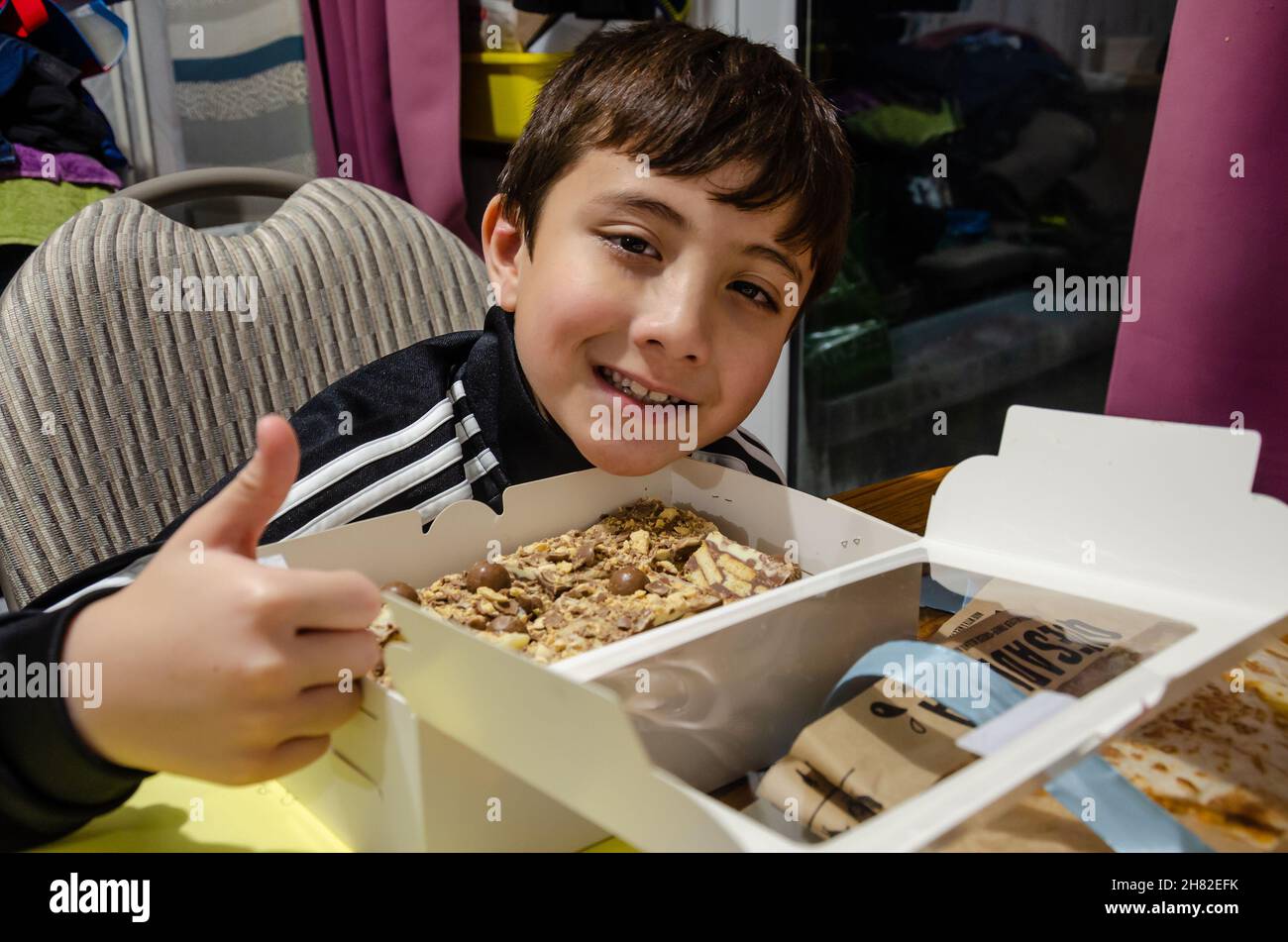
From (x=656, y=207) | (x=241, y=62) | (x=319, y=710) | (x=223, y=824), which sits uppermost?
(x=241, y=62)

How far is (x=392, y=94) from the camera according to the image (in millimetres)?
1963

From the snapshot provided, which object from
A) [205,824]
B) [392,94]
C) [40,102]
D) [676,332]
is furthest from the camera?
[392,94]

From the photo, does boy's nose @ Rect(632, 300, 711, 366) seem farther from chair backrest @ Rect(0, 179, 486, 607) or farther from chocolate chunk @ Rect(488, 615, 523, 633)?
chair backrest @ Rect(0, 179, 486, 607)

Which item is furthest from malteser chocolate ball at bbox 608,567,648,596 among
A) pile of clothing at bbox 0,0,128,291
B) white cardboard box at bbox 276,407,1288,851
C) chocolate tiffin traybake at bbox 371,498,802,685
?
pile of clothing at bbox 0,0,128,291

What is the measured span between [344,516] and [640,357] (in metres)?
0.30

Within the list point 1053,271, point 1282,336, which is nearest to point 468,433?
point 1282,336

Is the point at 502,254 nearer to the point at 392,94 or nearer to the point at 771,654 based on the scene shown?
the point at 771,654

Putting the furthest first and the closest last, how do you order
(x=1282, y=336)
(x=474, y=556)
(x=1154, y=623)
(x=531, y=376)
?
1. (x=1282, y=336)
2. (x=531, y=376)
3. (x=474, y=556)
4. (x=1154, y=623)

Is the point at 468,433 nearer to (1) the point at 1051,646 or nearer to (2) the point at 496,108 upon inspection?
(1) the point at 1051,646

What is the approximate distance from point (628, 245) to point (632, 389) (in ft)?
0.43

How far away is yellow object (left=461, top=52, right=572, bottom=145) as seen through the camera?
6.19 ft

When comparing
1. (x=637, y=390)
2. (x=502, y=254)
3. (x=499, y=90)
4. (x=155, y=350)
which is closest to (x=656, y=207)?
(x=637, y=390)

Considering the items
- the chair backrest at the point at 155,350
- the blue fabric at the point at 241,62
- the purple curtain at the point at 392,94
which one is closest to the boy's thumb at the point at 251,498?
the chair backrest at the point at 155,350
